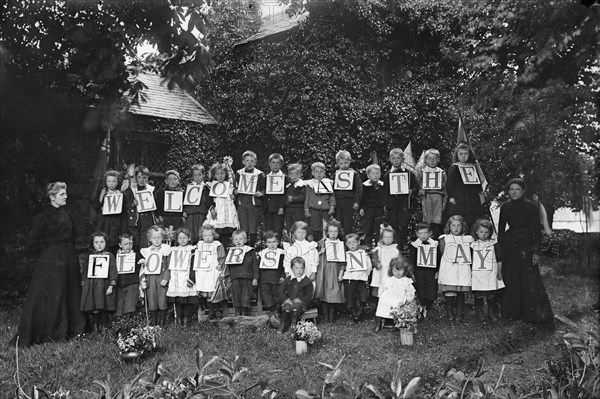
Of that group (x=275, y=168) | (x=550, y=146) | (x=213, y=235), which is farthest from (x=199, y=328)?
(x=550, y=146)

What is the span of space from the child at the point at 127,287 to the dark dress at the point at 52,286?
1.41 feet

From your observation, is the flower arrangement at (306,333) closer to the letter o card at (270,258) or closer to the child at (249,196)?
the letter o card at (270,258)

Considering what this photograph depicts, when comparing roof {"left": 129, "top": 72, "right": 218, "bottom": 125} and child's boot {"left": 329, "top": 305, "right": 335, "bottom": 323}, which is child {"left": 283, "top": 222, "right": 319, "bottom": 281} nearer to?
child's boot {"left": 329, "top": 305, "right": 335, "bottom": 323}

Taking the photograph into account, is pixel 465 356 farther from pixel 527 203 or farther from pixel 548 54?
pixel 548 54

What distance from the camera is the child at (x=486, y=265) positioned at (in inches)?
255

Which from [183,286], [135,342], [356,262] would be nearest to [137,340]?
[135,342]

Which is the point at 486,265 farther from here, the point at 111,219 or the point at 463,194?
the point at 111,219

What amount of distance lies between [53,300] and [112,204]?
1296 mm

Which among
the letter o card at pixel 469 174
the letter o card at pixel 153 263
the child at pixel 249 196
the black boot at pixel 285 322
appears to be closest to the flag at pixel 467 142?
the letter o card at pixel 469 174

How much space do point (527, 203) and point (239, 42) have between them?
3909 mm


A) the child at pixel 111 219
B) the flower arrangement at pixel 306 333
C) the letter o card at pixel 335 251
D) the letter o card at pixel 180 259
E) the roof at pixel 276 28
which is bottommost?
the flower arrangement at pixel 306 333

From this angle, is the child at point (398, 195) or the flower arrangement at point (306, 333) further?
the child at point (398, 195)

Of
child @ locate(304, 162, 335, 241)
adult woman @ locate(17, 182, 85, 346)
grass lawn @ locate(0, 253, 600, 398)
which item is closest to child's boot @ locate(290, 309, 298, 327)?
grass lawn @ locate(0, 253, 600, 398)

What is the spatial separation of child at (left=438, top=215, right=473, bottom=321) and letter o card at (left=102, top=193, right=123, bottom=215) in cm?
369
